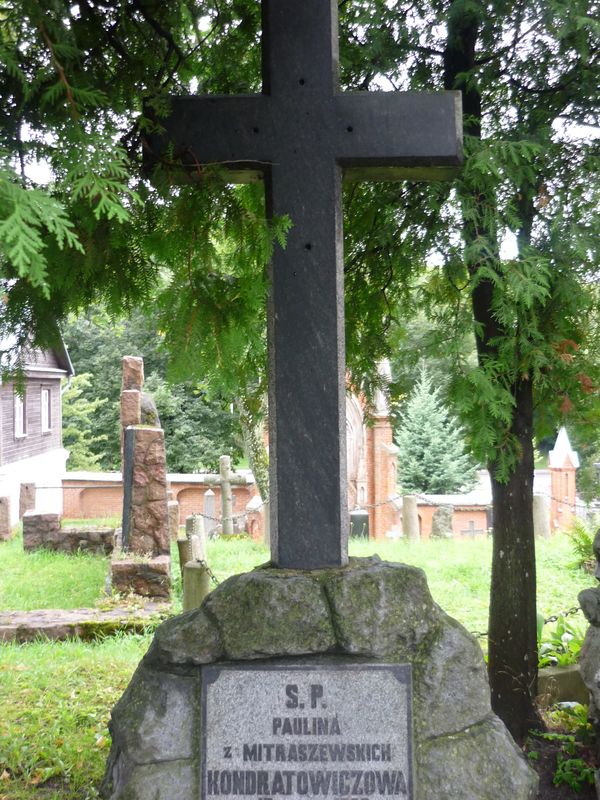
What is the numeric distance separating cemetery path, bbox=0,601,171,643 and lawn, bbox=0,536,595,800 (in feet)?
0.63

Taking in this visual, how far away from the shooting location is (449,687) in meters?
2.77

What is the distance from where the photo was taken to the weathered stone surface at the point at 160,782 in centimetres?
267

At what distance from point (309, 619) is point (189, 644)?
17.4 inches

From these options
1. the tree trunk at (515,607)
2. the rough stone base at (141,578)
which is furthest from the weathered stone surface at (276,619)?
the rough stone base at (141,578)

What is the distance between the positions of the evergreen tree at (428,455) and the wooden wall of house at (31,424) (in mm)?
9948

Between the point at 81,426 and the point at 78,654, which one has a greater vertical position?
the point at 81,426

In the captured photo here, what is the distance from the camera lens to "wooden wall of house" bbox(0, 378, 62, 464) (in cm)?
1855

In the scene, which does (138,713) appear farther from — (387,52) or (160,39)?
(387,52)

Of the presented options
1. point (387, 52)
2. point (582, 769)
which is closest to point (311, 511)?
point (582, 769)

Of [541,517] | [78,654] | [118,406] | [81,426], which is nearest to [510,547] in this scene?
[78,654]

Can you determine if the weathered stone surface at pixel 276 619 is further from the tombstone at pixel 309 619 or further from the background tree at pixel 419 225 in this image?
the background tree at pixel 419 225

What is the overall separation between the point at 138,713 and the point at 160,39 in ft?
8.64

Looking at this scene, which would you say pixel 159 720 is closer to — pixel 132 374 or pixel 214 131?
pixel 214 131

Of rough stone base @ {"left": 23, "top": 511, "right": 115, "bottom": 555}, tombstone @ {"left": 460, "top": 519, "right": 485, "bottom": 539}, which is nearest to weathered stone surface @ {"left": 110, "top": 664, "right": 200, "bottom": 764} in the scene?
rough stone base @ {"left": 23, "top": 511, "right": 115, "bottom": 555}
